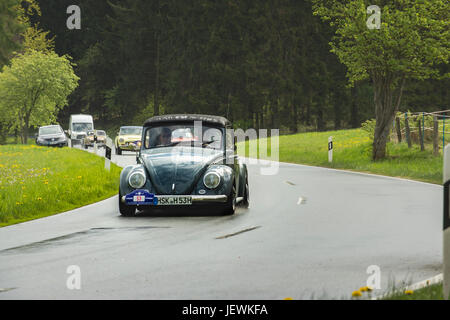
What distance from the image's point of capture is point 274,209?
14102 millimetres

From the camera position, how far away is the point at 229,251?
9117 mm

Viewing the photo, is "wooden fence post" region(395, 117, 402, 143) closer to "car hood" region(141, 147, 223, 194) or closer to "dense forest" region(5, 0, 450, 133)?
"car hood" region(141, 147, 223, 194)

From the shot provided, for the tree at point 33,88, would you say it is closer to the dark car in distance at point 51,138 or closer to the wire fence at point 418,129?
the dark car in distance at point 51,138

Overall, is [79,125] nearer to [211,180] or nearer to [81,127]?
[81,127]

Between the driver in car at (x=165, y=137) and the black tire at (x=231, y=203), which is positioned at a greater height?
the driver in car at (x=165, y=137)

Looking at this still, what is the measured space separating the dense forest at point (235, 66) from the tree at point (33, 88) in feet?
44.9

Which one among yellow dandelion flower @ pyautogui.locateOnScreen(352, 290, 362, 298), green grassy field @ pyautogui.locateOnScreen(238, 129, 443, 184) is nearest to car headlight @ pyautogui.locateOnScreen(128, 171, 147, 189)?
yellow dandelion flower @ pyautogui.locateOnScreen(352, 290, 362, 298)

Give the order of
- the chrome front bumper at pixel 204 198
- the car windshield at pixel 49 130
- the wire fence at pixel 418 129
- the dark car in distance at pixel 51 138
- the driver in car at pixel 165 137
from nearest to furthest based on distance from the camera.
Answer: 1. the chrome front bumper at pixel 204 198
2. the driver in car at pixel 165 137
3. the wire fence at pixel 418 129
4. the dark car in distance at pixel 51 138
5. the car windshield at pixel 49 130

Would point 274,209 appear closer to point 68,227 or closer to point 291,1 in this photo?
point 68,227

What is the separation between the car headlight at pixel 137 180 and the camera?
12602mm

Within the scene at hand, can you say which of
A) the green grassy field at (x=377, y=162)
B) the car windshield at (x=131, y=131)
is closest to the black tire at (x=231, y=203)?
the green grassy field at (x=377, y=162)

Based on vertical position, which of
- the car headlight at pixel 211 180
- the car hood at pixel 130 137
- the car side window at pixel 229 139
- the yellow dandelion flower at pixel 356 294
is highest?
the car side window at pixel 229 139
